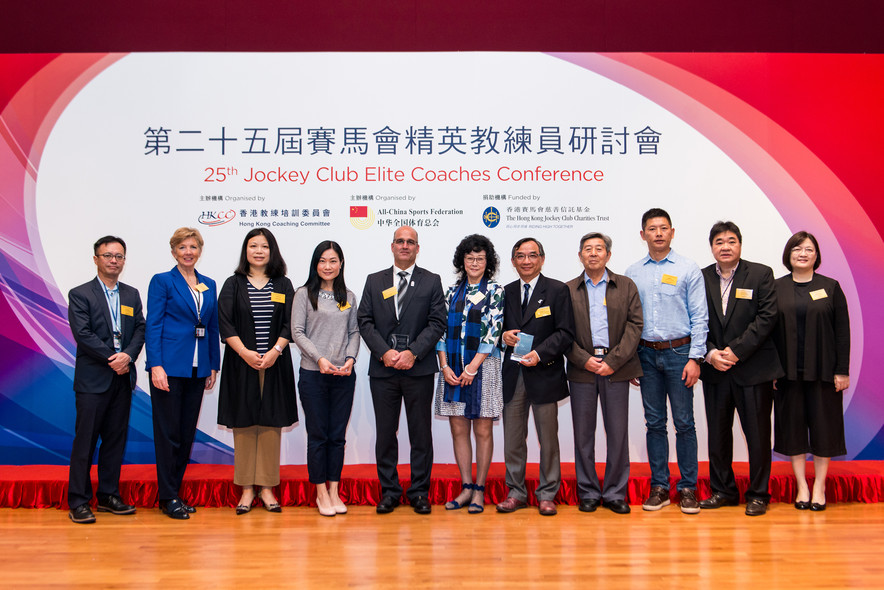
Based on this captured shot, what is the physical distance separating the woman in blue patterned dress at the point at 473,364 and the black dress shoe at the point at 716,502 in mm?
1290

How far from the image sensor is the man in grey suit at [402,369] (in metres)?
3.67

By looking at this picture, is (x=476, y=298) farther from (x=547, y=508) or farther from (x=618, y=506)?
(x=618, y=506)

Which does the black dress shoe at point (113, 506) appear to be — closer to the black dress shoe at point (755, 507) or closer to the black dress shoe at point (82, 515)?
the black dress shoe at point (82, 515)

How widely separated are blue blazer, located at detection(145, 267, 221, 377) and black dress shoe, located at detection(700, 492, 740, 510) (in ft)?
9.85

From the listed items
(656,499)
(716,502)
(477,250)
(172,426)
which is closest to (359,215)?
(477,250)

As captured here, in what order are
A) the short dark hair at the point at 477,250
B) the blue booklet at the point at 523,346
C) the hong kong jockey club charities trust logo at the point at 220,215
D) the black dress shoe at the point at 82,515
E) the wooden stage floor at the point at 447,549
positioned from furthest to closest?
the hong kong jockey club charities trust logo at the point at 220,215 → the short dark hair at the point at 477,250 → the blue booklet at the point at 523,346 → the black dress shoe at the point at 82,515 → the wooden stage floor at the point at 447,549

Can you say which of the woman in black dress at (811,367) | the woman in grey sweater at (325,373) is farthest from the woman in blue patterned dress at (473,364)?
the woman in black dress at (811,367)

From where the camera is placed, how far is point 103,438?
368 centimetres

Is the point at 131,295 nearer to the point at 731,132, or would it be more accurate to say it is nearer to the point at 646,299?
the point at 646,299

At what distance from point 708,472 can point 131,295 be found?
368cm

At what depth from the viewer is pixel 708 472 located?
404cm

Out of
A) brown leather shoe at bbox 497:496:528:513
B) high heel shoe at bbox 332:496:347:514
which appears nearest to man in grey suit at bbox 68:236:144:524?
high heel shoe at bbox 332:496:347:514

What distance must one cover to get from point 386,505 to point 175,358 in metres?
1.45

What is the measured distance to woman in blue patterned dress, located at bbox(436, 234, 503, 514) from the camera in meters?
3.64
